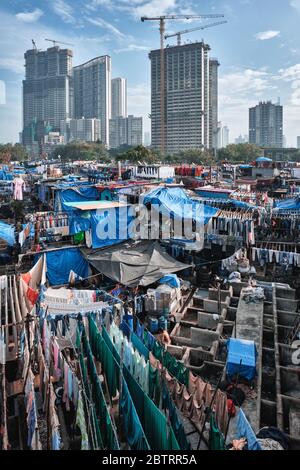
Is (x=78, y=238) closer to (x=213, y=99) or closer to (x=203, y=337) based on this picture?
(x=203, y=337)

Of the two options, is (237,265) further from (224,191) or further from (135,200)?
(224,191)

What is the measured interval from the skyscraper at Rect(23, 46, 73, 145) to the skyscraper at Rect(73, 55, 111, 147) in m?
6.07

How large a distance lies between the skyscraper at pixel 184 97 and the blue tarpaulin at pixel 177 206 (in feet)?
367

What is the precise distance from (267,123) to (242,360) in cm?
15371

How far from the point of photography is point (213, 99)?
14638 cm

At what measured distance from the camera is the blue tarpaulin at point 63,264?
1709 centimetres

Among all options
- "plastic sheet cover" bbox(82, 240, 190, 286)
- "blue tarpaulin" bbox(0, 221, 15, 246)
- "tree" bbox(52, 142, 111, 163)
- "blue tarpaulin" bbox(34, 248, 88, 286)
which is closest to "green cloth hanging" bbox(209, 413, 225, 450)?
"plastic sheet cover" bbox(82, 240, 190, 286)

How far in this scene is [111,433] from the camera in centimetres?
647

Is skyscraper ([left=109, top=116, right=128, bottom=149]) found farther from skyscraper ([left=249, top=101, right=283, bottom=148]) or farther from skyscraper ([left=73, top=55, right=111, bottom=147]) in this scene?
skyscraper ([left=249, top=101, right=283, bottom=148])

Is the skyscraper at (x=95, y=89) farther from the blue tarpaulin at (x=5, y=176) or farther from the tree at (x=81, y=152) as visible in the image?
the blue tarpaulin at (x=5, y=176)

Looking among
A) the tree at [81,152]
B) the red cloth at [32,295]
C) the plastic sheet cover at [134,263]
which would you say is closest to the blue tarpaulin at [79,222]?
the plastic sheet cover at [134,263]

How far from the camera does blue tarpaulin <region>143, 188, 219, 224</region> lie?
61.2 feet

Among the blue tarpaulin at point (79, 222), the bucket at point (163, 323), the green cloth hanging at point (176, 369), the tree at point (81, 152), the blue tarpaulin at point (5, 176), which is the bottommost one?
the bucket at point (163, 323)

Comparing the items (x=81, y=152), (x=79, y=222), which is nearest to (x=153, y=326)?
(x=79, y=222)
